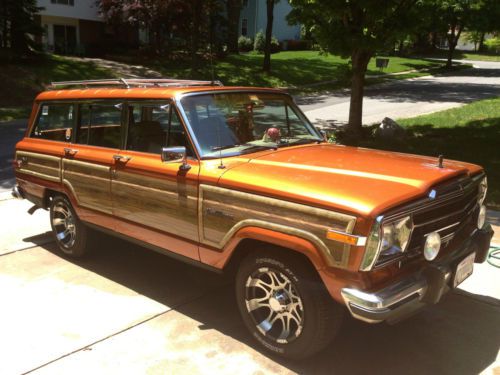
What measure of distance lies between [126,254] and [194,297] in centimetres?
140

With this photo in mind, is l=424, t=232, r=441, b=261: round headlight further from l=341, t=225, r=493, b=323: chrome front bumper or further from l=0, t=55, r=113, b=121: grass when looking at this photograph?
l=0, t=55, r=113, b=121: grass

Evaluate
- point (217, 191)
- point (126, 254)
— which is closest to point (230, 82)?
point (126, 254)

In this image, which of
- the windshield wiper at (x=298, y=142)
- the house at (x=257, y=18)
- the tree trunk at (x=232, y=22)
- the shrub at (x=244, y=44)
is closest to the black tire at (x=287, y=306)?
the windshield wiper at (x=298, y=142)

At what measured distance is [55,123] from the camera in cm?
548

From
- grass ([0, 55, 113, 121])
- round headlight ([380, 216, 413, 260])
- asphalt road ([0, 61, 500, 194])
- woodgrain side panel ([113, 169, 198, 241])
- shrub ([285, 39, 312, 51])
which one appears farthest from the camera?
shrub ([285, 39, 312, 51])

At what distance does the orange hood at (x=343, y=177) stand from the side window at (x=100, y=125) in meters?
1.54

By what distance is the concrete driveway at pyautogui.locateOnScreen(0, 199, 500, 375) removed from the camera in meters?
3.51

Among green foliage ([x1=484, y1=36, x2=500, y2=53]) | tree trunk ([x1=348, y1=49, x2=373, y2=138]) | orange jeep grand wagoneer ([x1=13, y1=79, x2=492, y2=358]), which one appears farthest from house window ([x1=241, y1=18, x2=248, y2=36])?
orange jeep grand wagoneer ([x1=13, y1=79, x2=492, y2=358])

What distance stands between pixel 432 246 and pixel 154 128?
253 cm

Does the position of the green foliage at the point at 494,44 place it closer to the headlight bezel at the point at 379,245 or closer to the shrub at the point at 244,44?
the shrub at the point at 244,44

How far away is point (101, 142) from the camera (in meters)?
4.93

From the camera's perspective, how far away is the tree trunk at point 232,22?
3212 centimetres

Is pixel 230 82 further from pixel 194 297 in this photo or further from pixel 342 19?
pixel 194 297

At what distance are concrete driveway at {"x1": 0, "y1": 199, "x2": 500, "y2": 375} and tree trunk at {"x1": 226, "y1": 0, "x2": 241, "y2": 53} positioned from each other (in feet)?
96.2
